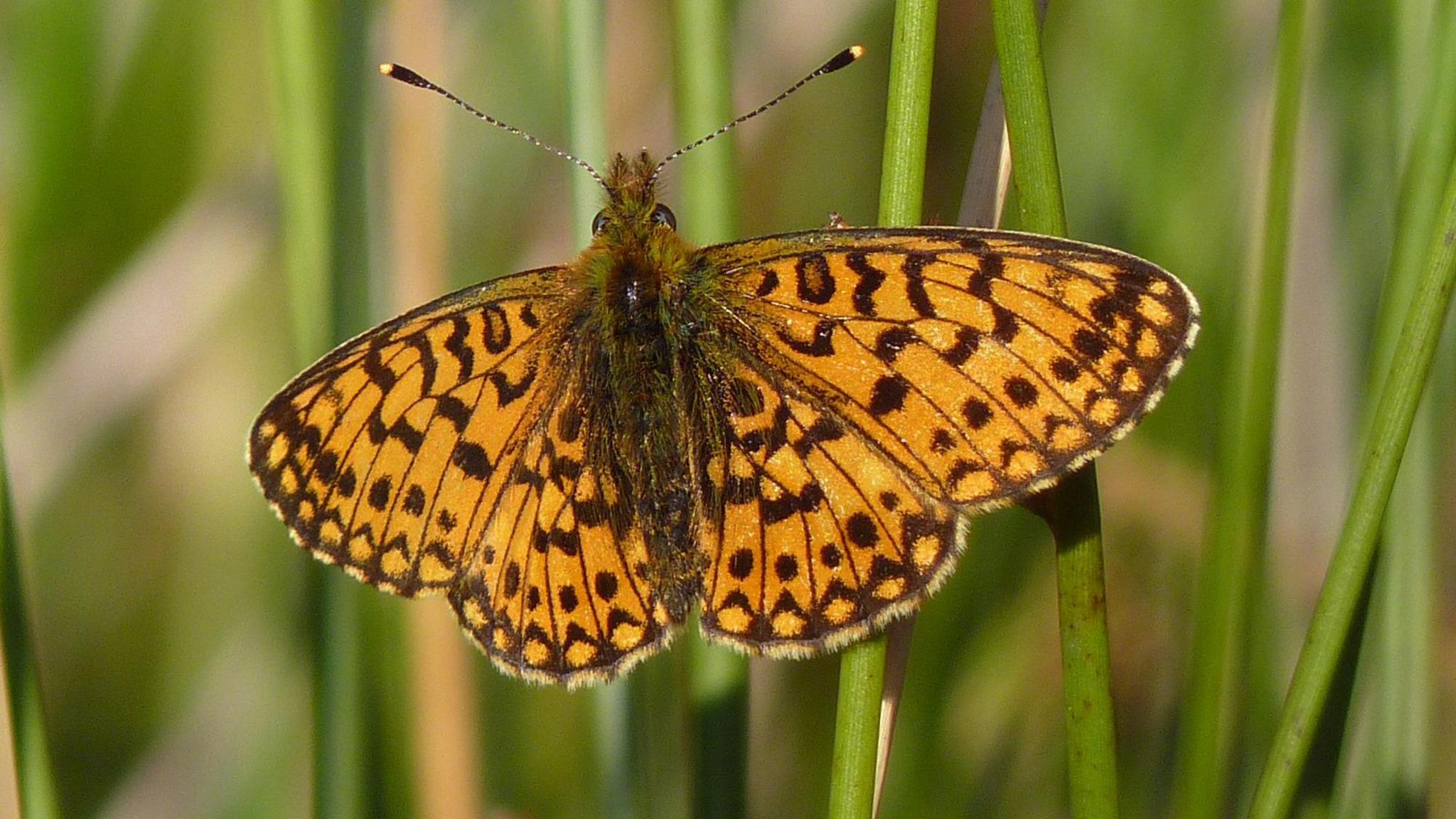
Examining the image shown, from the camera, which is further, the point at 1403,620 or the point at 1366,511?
the point at 1403,620

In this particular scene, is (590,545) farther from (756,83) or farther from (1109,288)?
(756,83)

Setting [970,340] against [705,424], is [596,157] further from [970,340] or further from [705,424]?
[970,340]

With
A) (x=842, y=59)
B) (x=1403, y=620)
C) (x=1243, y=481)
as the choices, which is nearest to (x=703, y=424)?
(x=842, y=59)

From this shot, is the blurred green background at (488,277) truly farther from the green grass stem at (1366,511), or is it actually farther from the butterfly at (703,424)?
the green grass stem at (1366,511)

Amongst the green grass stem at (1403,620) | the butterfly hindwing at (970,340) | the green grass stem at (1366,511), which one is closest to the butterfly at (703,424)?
the butterfly hindwing at (970,340)

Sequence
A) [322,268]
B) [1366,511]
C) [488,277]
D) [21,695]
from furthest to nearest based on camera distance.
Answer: [488,277]
[322,268]
[21,695]
[1366,511]

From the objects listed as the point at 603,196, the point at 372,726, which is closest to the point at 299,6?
the point at 603,196

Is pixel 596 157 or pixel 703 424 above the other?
pixel 596 157
